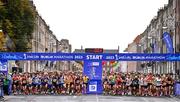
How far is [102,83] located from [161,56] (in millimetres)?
5374

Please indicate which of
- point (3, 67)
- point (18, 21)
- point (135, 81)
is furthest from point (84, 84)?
point (18, 21)

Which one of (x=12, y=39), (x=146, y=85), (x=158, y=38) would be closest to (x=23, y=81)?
(x=146, y=85)

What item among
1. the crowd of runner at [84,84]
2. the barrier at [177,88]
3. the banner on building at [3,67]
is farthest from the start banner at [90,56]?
the barrier at [177,88]

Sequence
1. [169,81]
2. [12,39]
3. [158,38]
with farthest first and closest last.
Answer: [158,38] → [12,39] → [169,81]

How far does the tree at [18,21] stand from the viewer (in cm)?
6769

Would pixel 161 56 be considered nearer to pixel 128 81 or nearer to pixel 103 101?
pixel 128 81

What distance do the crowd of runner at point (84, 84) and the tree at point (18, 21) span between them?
18.3 meters

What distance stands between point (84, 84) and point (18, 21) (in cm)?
2254

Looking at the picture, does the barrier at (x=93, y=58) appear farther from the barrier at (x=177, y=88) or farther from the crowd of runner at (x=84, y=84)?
the barrier at (x=177, y=88)

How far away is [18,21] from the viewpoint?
2709 inches

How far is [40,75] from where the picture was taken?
49.4 meters

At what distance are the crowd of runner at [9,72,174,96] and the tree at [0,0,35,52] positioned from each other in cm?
1827

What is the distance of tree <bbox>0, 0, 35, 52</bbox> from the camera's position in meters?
67.7

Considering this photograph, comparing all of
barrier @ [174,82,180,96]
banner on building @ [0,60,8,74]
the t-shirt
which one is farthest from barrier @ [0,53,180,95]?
barrier @ [174,82,180,96]
